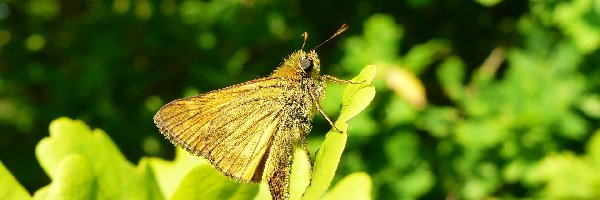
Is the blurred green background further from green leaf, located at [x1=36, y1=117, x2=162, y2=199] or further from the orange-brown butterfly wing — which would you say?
green leaf, located at [x1=36, y1=117, x2=162, y2=199]

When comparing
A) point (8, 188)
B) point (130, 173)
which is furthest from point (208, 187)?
point (8, 188)

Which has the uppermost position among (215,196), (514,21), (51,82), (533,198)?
(514,21)

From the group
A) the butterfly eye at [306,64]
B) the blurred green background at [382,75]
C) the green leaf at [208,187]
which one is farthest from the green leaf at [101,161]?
the blurred green background at [382,75]

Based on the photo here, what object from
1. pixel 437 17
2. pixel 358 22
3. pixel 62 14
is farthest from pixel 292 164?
pixel 62 14

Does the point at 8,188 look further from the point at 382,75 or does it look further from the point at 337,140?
the point at 382,75

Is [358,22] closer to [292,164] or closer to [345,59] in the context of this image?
[345,59]

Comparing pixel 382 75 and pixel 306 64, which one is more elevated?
pixel 382 75
